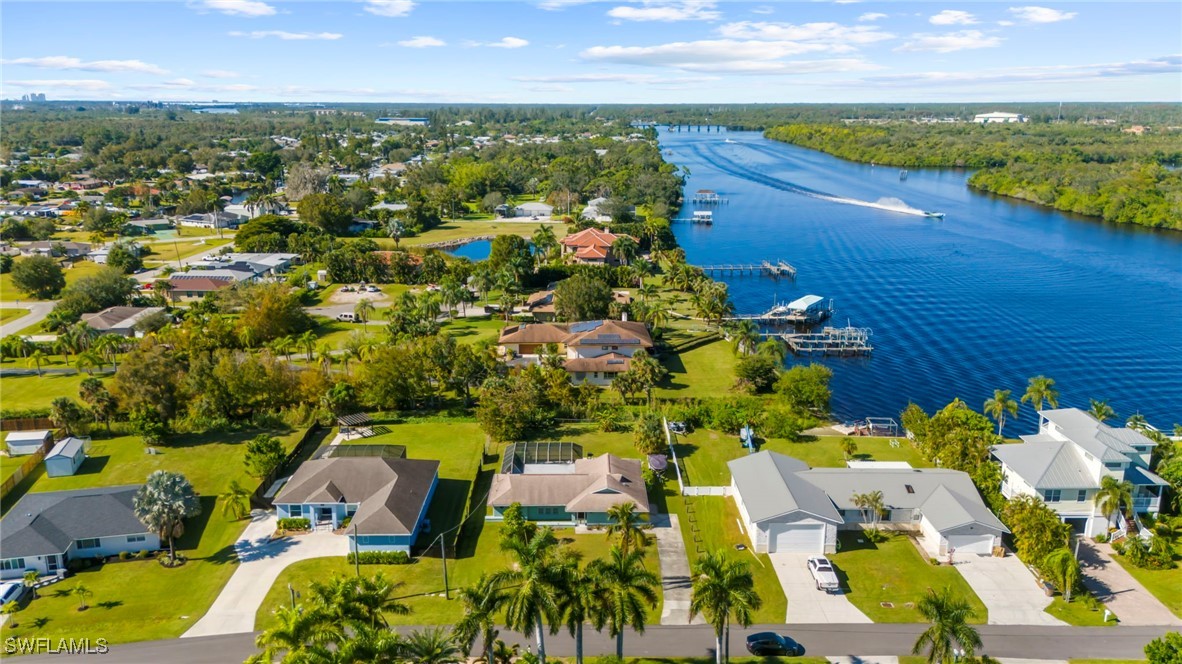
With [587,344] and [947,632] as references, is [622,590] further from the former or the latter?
[587,344]

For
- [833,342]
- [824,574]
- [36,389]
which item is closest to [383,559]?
[824,574]

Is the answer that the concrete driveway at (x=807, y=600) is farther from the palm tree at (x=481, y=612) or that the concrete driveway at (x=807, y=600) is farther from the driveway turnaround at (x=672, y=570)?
the palm tree at (x=481, y=612)

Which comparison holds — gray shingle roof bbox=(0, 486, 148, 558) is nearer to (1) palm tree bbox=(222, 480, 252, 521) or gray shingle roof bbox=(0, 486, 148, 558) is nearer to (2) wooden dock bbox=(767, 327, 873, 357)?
(1) palm tree bbox=(222, 480, 252, 521)

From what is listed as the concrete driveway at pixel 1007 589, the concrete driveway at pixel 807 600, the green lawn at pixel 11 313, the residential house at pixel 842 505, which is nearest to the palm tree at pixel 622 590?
the concrete driveway at pixel 807 600

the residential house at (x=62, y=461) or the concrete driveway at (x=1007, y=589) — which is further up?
the residential house at (x=62, y=461)

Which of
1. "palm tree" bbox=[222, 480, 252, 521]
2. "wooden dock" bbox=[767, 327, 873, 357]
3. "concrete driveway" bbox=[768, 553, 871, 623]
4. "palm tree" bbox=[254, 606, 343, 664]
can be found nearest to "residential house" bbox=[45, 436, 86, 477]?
"palm tree" bbox=[222, 480, 252, 521]

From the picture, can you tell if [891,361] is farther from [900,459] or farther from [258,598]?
[258,598]
